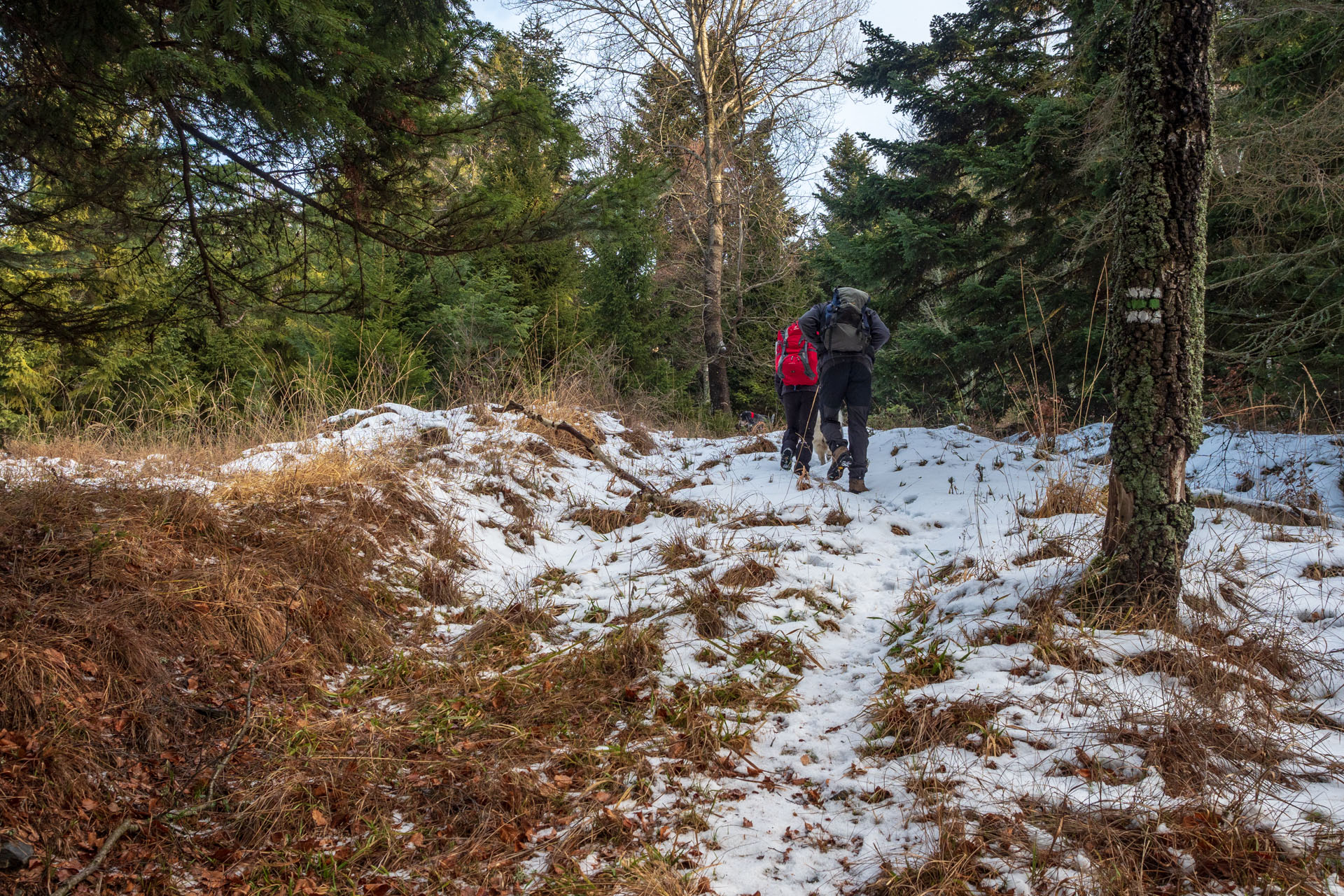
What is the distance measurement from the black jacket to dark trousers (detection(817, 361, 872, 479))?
0.16 ft

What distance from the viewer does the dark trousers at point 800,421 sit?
7062 millimetres

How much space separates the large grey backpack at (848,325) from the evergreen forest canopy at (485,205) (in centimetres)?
136

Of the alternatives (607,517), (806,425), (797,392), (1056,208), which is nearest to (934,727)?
(607,517)

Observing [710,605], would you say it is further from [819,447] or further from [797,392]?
[819,447]

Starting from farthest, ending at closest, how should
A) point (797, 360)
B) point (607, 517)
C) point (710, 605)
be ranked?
point (797, 360), point (607, 517), point (710, 605)

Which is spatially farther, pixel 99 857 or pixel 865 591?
pixel 865 591

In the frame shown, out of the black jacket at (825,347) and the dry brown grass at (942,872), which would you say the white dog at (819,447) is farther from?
the dry brown grass at (942,872)

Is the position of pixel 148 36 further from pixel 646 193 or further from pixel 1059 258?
pixel 1059 258

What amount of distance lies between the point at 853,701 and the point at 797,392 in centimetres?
444

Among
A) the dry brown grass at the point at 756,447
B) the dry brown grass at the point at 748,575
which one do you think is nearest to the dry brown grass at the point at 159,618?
the dry brown grass at the point at 748,575

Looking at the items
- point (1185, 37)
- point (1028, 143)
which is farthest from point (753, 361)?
point (1185, 37)

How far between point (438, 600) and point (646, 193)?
114 inches

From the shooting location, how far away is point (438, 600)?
4.16 metres

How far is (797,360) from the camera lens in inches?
277
